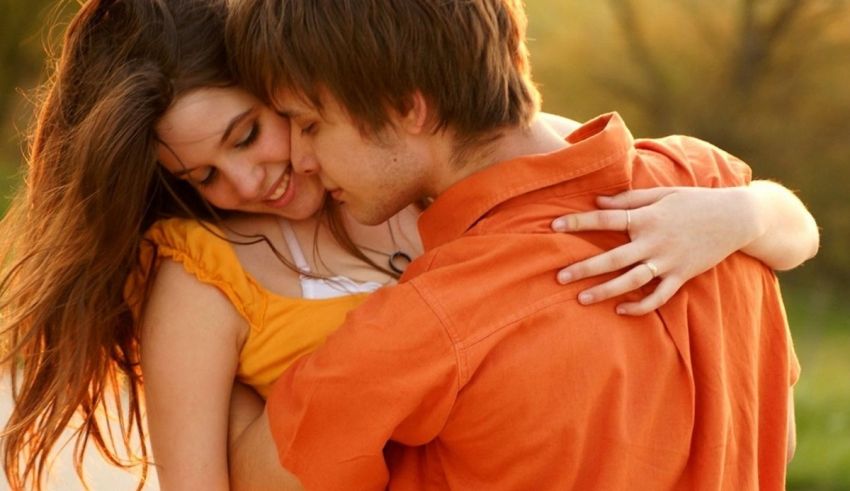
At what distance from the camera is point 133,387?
2.70 meters

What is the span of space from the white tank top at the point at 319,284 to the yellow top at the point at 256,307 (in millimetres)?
30

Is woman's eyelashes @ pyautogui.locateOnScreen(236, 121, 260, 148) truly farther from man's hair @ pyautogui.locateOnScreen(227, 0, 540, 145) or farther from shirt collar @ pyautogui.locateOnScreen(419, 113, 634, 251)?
shirt collar @ pyautogui.locateOnScreen(419, 113, 634, 251)

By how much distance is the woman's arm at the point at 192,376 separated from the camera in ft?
7.72

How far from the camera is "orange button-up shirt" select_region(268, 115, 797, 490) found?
2031mm

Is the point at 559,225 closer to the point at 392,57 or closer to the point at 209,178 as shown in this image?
the point at 392,57

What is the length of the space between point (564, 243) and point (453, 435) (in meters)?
0.35

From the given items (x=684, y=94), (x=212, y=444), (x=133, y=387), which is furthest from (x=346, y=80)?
(x=684, y=94)

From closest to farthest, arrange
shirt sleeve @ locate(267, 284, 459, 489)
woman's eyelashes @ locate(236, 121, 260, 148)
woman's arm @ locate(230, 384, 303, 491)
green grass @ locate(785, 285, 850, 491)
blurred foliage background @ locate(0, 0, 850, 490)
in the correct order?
shirt sleeve @ locate(267, 284, 459, 489) → woman's arm @ locate(230, 384, 303, 491) → woman's eyelashes @ locate(236, 121, 260, 148) → green grass @ locate(785, 285, 850, 491) → blurred foliage background @ locate(0, 0, 850, 490)

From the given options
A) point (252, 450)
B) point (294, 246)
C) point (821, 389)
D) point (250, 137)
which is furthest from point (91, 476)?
point (821, 389)

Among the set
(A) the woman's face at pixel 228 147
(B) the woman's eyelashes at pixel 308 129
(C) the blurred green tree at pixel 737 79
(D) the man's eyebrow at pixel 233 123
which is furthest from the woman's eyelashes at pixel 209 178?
(C) the blurred green tree at pixel 737 79

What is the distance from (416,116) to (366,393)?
466mm

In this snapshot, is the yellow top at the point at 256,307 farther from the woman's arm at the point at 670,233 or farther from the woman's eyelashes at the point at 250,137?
the woman's arm at the point at 670,233

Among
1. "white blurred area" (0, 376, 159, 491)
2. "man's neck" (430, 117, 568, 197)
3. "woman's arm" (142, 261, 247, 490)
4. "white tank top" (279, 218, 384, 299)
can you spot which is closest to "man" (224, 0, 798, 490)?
"man's neck" (430, 117, 568, 197)

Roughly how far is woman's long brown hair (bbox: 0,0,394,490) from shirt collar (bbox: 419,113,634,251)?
1.46ft
